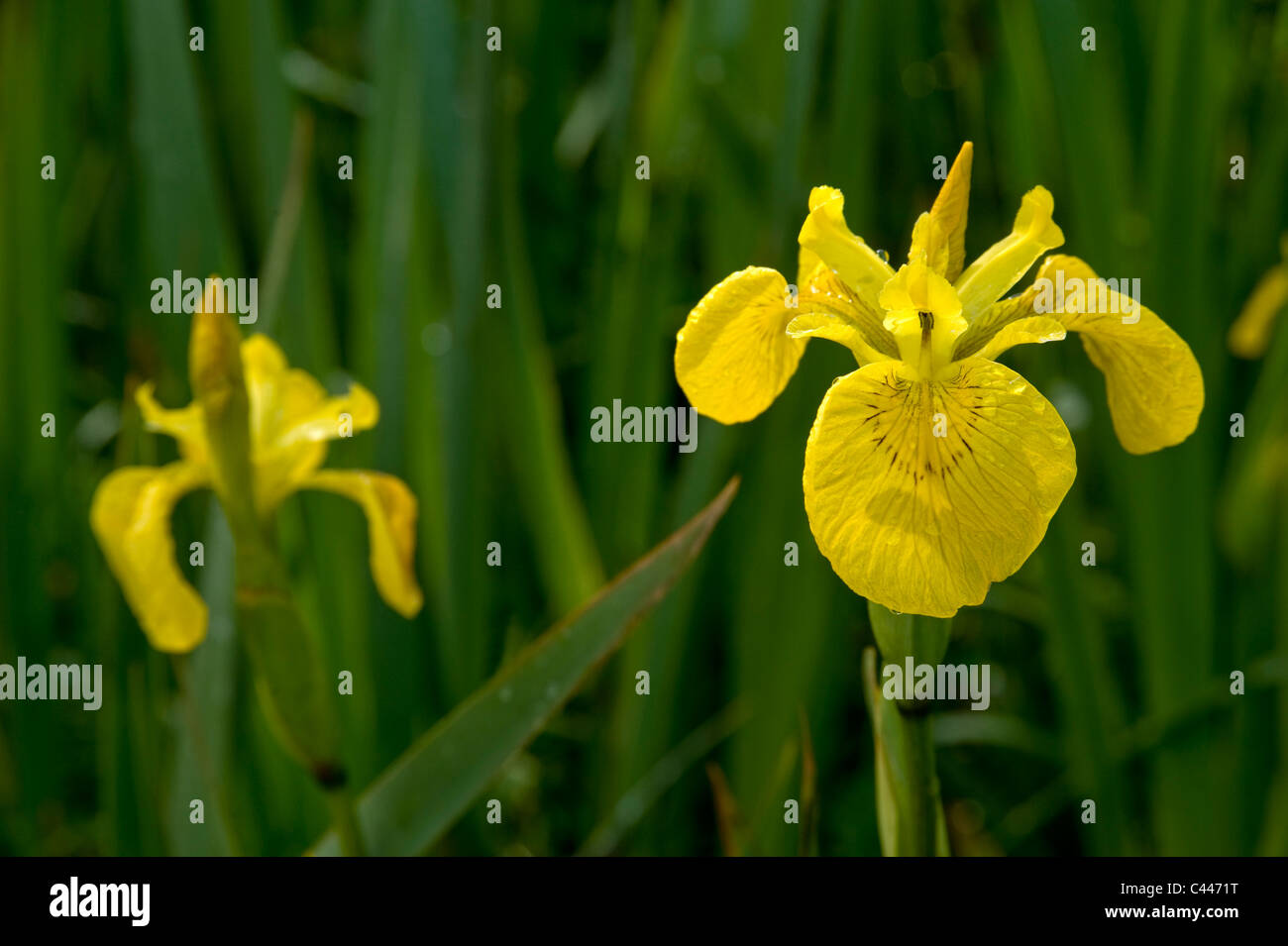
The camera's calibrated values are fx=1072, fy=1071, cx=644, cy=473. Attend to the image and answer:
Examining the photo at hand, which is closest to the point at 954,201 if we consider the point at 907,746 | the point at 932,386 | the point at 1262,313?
the point at 932,386

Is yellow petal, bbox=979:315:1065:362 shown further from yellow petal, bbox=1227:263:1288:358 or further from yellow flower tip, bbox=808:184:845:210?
yellow petal, bbox=1227:263:1288:358

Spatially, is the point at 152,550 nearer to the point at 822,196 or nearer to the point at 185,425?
the point at 185,425

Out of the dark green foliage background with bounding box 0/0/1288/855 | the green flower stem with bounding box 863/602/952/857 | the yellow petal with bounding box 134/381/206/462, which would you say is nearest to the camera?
the green flower stem with bounding box 863/602/952/857

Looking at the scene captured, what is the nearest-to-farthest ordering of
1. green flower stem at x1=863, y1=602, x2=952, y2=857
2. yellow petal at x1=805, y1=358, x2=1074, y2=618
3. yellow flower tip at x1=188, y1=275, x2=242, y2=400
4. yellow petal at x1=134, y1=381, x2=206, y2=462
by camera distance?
1. yellow petal at x1=805, y1=358, x2=1074, y2=618
2. green flower stem at x1=863, y1=602, x2=952, y2=857
3. yellow flower tip at x1=188, y1=275, x2=242, y2=400
4. yellow petal at x1=134, y1=381, x2=206, y2=462

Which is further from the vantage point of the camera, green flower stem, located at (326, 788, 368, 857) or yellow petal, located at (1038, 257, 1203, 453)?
green flower stem, located at (326, 788, 368, 857)

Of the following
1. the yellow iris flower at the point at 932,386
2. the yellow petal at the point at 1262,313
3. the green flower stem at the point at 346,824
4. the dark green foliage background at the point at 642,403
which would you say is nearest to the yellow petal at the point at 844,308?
the yellow iris flower at the point at 932,386

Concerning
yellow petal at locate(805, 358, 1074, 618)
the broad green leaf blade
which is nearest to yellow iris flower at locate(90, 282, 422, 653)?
the broad green leaf blade
